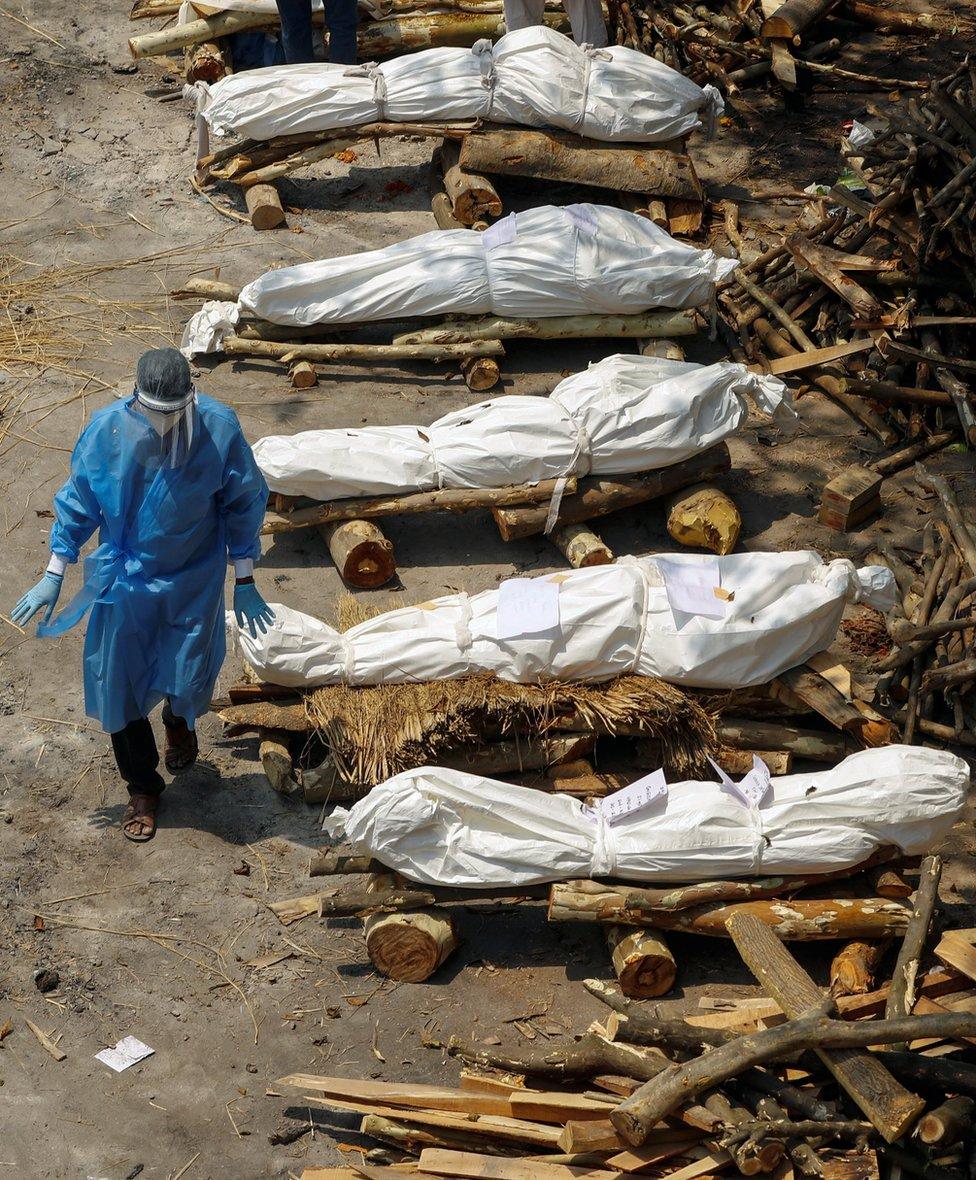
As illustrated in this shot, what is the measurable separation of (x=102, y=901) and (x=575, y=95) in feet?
20.2

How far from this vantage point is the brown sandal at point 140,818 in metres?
5.75

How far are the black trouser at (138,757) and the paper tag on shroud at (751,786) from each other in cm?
230

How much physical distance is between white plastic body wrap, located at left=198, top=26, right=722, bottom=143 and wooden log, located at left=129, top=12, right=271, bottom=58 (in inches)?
57.2

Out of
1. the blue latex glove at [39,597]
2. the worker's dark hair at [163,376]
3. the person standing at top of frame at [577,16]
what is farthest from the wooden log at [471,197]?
the blue latex glove at [39,597]

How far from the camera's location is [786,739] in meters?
6.00

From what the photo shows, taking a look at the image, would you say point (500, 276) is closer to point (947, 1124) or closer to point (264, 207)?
point (264, 207)

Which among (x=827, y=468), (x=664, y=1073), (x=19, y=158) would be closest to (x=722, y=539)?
(x=827, y=468)

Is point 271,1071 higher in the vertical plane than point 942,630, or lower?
lower

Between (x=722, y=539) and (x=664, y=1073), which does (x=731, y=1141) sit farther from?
(x=722, y=539)

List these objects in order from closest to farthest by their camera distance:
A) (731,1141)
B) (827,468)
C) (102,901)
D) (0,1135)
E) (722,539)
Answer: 1. (731,1141)
2. (0,1135)
3. (102,901)
4. (722,539)
5. (827,468)

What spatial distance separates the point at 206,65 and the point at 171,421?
21.4ft

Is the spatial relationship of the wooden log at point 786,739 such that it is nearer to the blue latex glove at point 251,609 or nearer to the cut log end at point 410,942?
the cut log end at point 410,942

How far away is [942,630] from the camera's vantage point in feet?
20.1

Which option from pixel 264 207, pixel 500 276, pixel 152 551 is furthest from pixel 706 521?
pixel 264 207
